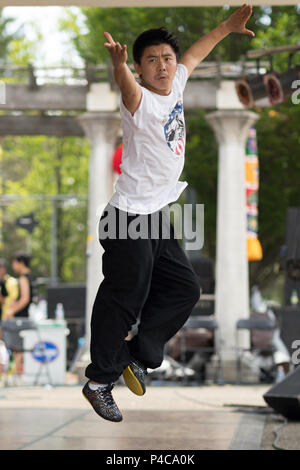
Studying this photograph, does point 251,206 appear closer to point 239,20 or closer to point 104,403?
point 239,20

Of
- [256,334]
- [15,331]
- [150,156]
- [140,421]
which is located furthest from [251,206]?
[150,156]

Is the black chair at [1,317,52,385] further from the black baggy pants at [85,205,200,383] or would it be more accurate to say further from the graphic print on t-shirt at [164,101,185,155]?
the graphic print on t-shirt at [164,101,185,155]

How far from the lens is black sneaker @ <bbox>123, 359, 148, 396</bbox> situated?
159 inches

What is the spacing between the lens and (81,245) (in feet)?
107

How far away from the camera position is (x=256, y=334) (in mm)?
14297

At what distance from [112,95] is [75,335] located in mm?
4618

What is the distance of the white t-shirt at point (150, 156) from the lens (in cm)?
382

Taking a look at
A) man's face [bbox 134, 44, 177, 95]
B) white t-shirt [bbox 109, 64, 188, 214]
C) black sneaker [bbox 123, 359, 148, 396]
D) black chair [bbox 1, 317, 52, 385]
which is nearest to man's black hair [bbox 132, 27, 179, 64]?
man's face [bbox 134, 44, 177, 95]

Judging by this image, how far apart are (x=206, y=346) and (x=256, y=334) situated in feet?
2.91

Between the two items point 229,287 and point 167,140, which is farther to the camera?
point 229,287

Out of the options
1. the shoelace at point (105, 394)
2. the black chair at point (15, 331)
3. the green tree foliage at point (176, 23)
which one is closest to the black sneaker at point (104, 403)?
the shoelace at point (105, 394)

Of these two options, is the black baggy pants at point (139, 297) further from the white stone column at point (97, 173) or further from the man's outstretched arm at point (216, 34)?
the white stone column at point (97, 173)

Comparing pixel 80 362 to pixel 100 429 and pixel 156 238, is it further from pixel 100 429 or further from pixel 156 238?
pixel 156 238
